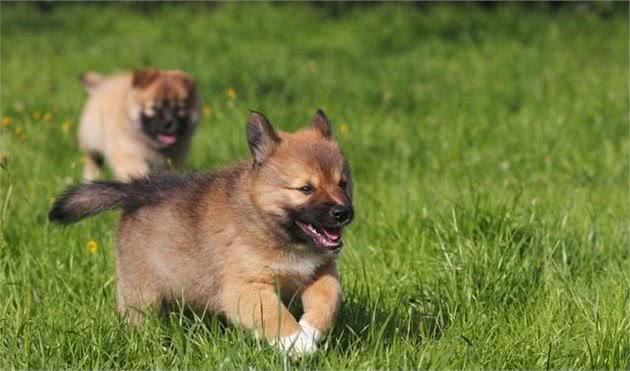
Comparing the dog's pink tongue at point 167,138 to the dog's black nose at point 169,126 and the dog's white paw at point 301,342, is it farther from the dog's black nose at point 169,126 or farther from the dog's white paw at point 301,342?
the dog's white paw at point 301,342

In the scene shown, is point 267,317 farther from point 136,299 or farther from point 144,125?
point 144,125

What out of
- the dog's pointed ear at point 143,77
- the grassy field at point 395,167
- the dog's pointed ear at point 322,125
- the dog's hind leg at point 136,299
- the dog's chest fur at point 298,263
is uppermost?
the dog's pointed ear at point 322,125

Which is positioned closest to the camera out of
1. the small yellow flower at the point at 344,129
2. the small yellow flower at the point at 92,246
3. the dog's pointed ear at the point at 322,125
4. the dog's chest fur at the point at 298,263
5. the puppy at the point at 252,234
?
the puppy at the point at 252,234

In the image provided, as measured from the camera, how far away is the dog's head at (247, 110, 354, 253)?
3783 mm

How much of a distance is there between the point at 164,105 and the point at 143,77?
0.83 ft

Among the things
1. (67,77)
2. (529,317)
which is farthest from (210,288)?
(67,77)

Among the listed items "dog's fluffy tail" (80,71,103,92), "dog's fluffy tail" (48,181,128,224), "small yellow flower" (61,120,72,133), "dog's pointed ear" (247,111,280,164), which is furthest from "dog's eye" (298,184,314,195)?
"dog's fluffy tail" (80,71,103,92)

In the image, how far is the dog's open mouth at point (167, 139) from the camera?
7.32 meters

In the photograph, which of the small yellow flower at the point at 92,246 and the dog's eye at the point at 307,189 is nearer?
the dog's eye at the point at 307,189

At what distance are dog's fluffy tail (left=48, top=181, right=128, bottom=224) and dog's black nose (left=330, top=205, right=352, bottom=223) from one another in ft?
3.51

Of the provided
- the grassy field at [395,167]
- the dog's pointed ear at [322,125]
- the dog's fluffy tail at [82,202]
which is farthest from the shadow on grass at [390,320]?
the dog's fluffy tail at [82,202]

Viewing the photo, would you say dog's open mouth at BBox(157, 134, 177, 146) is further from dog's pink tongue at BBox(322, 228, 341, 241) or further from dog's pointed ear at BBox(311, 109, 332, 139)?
dog's pink tongue at BBox(322, 228, 341, 241)

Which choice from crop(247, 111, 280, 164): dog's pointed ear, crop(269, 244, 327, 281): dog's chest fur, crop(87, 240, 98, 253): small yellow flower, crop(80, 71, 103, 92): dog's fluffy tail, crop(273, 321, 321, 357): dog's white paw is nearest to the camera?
crop(273, 321, 321, 357): dog's white paw

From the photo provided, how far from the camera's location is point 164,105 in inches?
289
